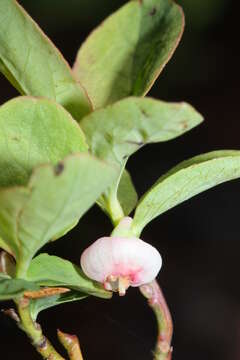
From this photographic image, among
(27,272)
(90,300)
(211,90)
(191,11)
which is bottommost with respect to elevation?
(211,90)

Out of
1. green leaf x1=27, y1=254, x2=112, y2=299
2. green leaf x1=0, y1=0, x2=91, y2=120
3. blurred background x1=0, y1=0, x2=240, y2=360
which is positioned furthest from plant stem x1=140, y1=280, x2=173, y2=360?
blurred background x1=0, y1=0, x2=240, y2=360

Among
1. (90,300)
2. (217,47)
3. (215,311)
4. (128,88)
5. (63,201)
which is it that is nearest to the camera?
(63,201)

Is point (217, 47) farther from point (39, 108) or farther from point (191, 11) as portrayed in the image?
point (39, 108)

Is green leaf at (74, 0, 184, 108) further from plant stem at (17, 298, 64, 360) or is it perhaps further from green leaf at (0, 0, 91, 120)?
plant stem at (17, 298, 64, 360)

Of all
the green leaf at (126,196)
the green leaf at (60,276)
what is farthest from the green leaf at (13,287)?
the green leaf at (126,196)

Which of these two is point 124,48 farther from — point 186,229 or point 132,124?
point 186,229

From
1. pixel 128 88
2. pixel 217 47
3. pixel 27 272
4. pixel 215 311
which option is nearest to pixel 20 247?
pixel 27 272

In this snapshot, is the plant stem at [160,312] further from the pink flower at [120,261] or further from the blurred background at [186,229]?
the blurred background at [186,229]
